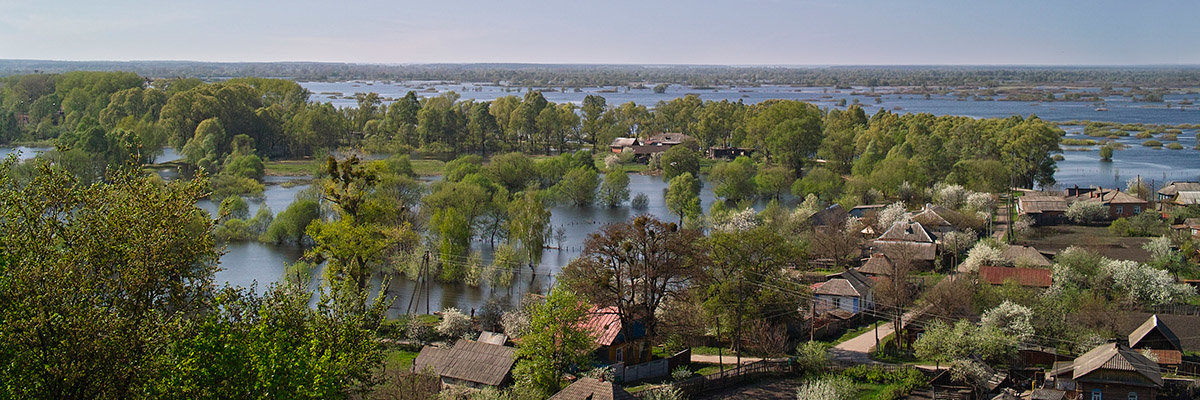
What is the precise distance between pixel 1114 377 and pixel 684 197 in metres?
23.8

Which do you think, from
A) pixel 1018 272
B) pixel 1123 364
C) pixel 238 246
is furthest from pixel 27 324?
pixel 238 246

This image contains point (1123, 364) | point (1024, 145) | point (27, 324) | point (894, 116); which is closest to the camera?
point (27, 324)

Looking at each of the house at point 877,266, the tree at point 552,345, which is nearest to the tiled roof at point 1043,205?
the house at point 877,266

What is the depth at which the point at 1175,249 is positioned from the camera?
2798 cm

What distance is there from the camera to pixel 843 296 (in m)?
22.9

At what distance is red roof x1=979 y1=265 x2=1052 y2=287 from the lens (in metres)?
23.9

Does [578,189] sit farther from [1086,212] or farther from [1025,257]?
[1025,257]

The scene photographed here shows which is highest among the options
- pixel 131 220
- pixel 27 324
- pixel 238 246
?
pixel 131 220

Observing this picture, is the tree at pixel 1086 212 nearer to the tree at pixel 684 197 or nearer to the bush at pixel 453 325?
the tree at pixel 684 197

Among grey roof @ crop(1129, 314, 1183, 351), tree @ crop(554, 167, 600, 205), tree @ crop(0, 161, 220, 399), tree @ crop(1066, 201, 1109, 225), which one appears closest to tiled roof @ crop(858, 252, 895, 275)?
grey roof @ crop(1129, 314, 1183, 351)

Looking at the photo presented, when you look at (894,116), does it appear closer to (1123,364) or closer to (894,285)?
(894,285)

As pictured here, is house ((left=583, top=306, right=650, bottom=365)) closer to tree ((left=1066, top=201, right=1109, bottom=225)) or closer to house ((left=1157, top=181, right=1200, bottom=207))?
tree ((left=1066, top=201, right=1109, bottom=225))

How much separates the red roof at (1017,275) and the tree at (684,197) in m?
12.6

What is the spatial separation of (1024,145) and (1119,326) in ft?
89.8
